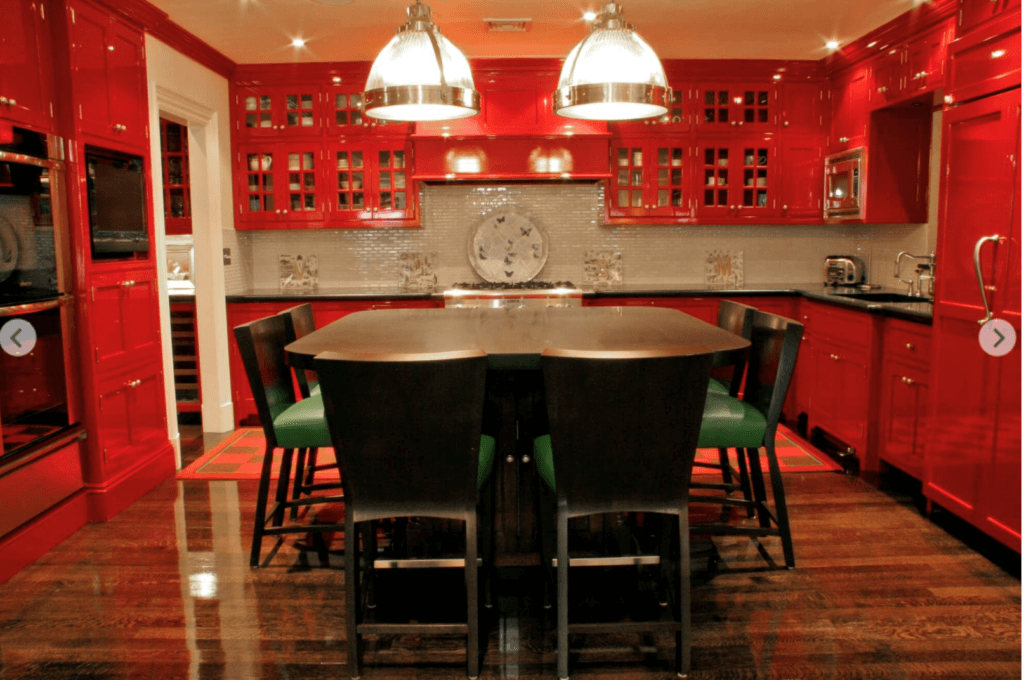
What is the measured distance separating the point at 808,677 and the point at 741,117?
13.5 feet

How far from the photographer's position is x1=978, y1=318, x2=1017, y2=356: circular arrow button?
102 inches

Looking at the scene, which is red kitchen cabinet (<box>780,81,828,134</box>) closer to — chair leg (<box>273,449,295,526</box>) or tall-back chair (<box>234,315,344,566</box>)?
tall-back chair (<box>234,315,344,566</box>)

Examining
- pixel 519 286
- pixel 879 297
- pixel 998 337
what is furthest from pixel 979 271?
pixel 519 286

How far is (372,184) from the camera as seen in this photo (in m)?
5.20

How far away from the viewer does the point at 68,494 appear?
315 cm

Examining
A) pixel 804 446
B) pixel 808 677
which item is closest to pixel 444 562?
pixel 808 677

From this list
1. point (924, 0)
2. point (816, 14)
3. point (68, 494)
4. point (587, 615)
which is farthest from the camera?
point (816, 14)

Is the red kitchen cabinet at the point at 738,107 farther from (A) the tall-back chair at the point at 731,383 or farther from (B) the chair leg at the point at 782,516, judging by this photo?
(B) the chair leg at the point at 782,516

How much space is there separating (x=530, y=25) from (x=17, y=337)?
3.08m

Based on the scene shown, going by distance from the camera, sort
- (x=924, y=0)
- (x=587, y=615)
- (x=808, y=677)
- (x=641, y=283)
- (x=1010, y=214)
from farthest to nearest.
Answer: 1. (x=641, y=283)
2. (x=924, y=0)
3. (x=1010, y=214)
4. (x=587, y=615)
5. (x=808, y=677)

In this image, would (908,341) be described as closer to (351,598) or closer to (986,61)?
(986,61)

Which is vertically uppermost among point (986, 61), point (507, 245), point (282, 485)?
point (986, 61)

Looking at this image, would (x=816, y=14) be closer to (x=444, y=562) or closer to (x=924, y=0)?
(x=924, y=0)

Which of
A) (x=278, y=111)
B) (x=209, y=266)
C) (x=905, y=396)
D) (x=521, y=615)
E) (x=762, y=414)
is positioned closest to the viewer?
(x=521, y=615)
